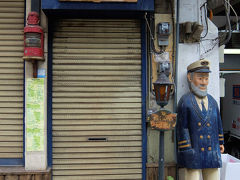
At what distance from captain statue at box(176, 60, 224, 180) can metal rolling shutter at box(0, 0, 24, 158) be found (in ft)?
10.5

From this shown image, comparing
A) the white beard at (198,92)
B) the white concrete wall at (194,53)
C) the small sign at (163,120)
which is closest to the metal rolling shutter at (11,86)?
the small sign at (163,120)

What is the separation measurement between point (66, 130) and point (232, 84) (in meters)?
5.98

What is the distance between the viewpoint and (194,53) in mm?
5000

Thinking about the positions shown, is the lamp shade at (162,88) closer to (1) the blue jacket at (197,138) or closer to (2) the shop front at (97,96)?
(1) the blue jacket at (197,138)

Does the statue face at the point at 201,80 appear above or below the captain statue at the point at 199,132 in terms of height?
above

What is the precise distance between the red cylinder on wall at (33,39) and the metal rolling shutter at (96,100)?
1.55 feet

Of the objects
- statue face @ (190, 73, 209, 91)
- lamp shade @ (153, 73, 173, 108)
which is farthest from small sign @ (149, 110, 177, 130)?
statue face @ (190, 73, 209, 91)

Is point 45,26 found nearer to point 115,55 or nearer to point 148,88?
point 115,55

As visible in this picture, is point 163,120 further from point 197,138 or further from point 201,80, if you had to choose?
point 201,80

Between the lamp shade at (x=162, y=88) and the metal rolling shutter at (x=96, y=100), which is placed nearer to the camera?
the lamp shade at (x=162, y=88)

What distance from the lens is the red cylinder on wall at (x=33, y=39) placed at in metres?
4.37

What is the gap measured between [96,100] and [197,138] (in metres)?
2.11

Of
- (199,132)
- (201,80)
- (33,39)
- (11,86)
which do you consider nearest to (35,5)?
(33,39)

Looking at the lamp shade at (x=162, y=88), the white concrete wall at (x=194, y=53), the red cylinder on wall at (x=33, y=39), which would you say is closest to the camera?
the lamp shade at (x=162, y=88)
